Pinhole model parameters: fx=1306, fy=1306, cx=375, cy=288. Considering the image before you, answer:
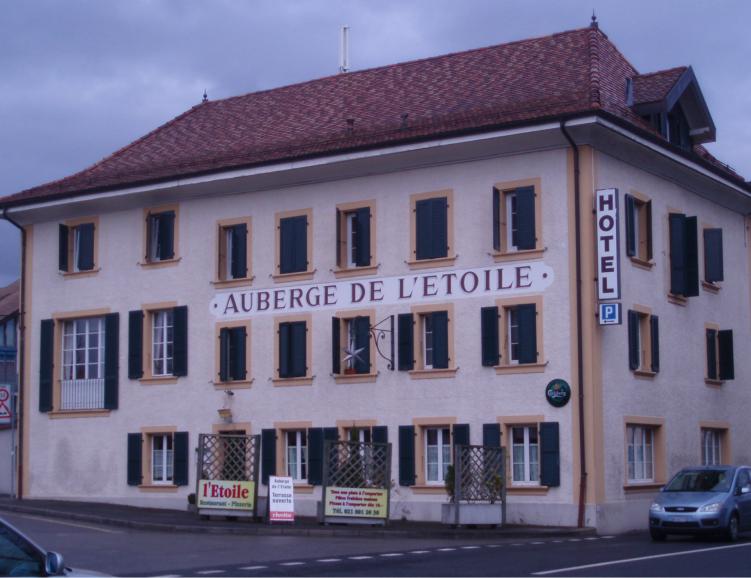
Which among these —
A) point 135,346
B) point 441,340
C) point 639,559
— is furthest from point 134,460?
point 639,559

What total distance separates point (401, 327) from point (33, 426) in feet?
39.6

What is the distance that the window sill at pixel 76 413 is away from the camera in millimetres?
34781

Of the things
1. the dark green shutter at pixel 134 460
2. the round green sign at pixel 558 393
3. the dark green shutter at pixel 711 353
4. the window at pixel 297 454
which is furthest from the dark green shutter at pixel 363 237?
the dark green shutter at pixel 711 353

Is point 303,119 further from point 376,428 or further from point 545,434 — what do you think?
point 545,434

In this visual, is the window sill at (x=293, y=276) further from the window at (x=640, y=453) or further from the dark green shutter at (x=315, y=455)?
the window at (x=640, y=453)

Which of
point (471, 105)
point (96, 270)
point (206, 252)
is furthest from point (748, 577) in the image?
point (96, 270)

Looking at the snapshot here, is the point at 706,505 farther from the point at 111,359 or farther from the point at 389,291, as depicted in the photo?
the point at 111,359

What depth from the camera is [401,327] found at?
30344 mm

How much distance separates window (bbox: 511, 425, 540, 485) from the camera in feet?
93.4

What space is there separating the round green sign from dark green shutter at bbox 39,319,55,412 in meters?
14.6

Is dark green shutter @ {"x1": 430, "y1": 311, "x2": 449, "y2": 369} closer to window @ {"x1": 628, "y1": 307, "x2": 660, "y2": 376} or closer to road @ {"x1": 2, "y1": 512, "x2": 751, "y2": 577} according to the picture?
Result: window @ {"x1": 628, "y1": 307, "x2": 660, "y2": 376}

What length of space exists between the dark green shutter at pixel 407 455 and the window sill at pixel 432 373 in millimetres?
1179

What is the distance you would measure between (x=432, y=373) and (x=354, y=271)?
327 centimetres

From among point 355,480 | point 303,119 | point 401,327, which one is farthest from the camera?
point 303,119
